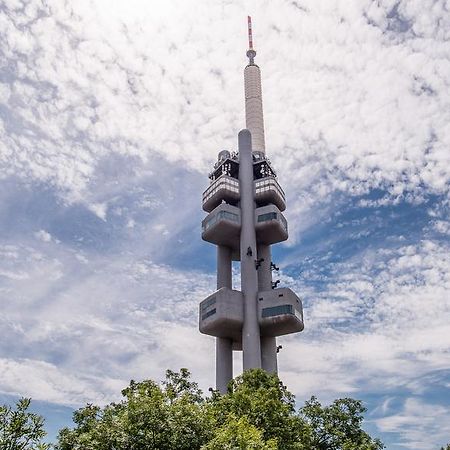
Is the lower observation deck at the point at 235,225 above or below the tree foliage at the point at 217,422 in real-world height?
above

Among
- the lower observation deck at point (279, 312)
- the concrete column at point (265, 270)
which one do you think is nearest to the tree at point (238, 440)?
the lower observation deck at point (279, 312)

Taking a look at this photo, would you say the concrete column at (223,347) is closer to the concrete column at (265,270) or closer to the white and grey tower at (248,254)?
the white and grey tower at (248,254)

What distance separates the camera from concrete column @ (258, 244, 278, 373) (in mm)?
82750

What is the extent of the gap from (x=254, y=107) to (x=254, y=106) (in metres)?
0.23

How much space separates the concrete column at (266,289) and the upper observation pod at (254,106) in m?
21.4

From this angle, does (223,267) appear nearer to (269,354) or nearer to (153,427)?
(269,354)

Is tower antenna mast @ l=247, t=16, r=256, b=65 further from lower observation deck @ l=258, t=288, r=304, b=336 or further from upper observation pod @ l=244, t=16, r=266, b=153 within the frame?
lower observation deck @ l=258, t=288, r=304, b=336

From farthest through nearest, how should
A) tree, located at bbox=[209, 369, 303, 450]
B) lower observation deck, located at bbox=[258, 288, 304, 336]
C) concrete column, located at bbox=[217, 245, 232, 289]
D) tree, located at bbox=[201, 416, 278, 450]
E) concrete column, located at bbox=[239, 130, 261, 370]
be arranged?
concrete column, located at bbox=[217, 245, 232, 289] → lower observation deck, located at bbox=[258, 288, 304, 336] → concrete column, located at bbox=[239, 130, 261, 370] → tree, located at bbox=[209, 369, 303, 450] → tree, located at bbox=[201, 416, 278, 450]

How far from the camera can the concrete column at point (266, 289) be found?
82.8 meters

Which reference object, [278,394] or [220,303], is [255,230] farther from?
[278,394]

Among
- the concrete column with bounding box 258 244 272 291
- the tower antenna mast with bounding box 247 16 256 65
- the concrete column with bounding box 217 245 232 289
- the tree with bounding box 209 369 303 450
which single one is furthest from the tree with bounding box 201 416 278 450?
the tower antenna mast with bounding box 247 16 256 65

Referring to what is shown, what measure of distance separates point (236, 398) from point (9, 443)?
26.6 m

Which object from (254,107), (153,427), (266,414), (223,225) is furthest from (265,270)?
(153,427)

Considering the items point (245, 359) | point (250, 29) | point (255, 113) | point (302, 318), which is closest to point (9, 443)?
point (245, 359)
